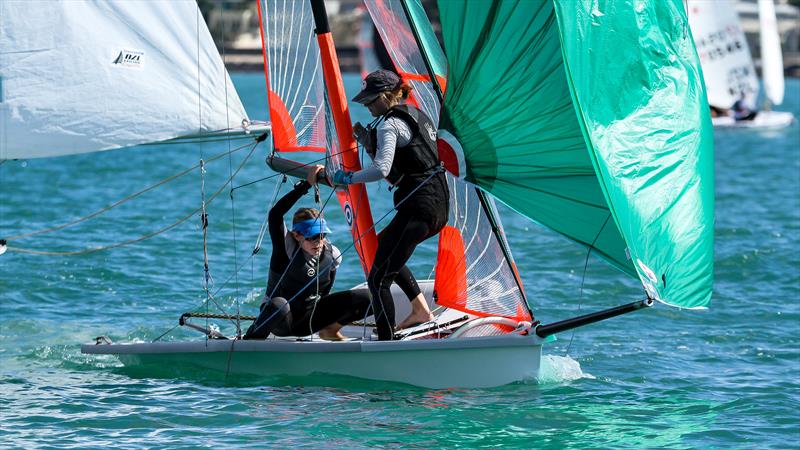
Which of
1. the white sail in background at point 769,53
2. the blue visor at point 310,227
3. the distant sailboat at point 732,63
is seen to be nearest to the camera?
the blue visor at point 310,227

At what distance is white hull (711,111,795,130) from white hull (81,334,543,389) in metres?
25.9

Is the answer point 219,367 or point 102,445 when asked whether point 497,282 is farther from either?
point 102,445

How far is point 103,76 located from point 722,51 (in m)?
24.7

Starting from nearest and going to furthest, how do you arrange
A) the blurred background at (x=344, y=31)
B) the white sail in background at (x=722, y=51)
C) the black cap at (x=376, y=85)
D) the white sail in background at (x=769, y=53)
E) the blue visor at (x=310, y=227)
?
the black cap at (x=376, y=85)
the blue visor at (x=310, y=227)
the white sail in background at (x=722, y=51)
the white sail in background at (x=769, y=53)
the blurred background at (x=344, y=31)

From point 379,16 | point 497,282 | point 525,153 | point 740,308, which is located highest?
point 379,16

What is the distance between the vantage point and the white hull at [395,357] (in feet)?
23.1

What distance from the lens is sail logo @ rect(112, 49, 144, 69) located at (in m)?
7.70

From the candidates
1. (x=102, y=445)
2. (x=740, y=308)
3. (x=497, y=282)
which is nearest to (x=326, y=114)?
(x=497, y=282)

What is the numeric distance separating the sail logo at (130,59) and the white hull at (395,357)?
167cm

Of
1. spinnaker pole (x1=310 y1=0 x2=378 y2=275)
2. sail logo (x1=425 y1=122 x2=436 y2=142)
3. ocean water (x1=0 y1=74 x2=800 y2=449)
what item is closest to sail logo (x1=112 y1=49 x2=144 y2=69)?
ocean water (x1=0 y1=74 x2=800 y2=449)

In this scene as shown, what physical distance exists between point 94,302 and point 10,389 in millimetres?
2659

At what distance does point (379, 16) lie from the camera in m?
7.44

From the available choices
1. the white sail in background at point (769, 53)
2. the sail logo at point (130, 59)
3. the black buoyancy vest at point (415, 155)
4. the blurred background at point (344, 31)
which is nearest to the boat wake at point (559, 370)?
the black buoyancy vest at point (415, 155)

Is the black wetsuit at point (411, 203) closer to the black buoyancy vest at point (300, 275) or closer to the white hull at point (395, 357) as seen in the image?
the white hull at point (395, 357)
